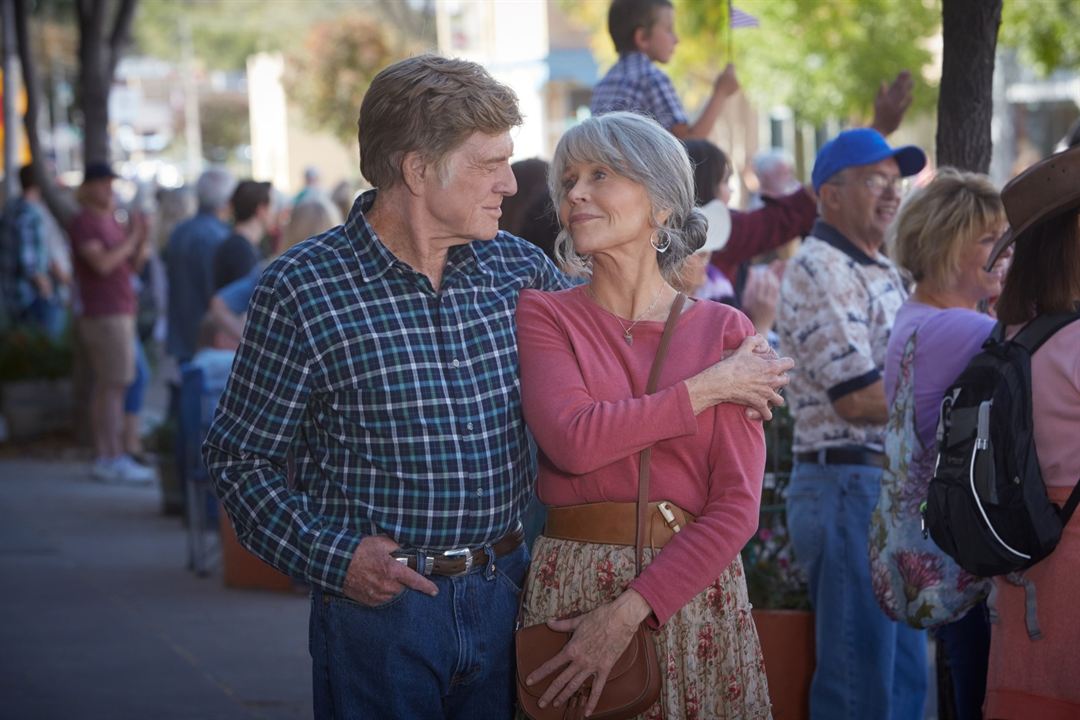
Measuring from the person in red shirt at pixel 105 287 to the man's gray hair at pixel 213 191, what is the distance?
3.67 ft

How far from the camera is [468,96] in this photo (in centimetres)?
339

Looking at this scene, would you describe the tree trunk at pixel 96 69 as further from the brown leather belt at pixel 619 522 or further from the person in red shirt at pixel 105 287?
the brown leather belt at pixel 619 522

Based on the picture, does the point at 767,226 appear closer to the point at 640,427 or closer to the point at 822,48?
the point at 640,427

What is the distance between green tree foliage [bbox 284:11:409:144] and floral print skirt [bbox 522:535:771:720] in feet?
127

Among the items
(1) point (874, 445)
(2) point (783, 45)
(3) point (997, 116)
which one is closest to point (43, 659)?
(1) point (874, 445)

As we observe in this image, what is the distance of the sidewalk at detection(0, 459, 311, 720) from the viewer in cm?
631

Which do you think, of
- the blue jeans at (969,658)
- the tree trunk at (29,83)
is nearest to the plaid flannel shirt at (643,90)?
the blue jeans at (969,658)

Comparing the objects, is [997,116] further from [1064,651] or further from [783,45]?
[1064,651]

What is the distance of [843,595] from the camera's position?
5.11 metres

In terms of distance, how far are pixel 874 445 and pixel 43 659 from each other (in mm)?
3872

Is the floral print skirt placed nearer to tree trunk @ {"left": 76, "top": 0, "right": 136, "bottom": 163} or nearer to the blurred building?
tree trunk @ {"left": 76, "top": 0, "right": 136, "bottom": 163}

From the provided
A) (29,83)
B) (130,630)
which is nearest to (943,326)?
(130,630)

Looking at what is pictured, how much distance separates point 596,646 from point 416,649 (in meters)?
0.41

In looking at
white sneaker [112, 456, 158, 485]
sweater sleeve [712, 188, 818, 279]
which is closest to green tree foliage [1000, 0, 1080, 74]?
white sneaker [112, 456, 158, 485]
